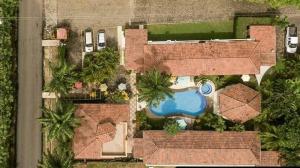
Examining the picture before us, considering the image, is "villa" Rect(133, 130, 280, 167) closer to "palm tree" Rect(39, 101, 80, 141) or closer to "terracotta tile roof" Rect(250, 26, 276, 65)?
"palm tree" Rect(39, 101, 80, 141)

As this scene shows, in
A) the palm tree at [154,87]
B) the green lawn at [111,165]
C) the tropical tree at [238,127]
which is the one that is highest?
the palm tree at [154,87]

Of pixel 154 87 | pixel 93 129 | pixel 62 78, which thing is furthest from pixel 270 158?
pixel 62 78

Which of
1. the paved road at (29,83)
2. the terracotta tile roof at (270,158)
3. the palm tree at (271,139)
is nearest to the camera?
the palm tree at (271,139)

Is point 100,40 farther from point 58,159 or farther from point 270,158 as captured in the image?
point 270,158

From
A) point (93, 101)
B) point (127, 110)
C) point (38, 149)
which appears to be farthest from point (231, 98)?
point (38, 149)

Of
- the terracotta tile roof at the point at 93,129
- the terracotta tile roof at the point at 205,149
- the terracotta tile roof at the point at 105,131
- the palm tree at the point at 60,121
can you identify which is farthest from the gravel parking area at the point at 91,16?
the terracotta tile roof at the point at 205,149

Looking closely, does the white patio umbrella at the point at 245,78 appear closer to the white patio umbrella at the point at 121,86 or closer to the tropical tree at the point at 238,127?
the tropical tree at the point at 238,127
